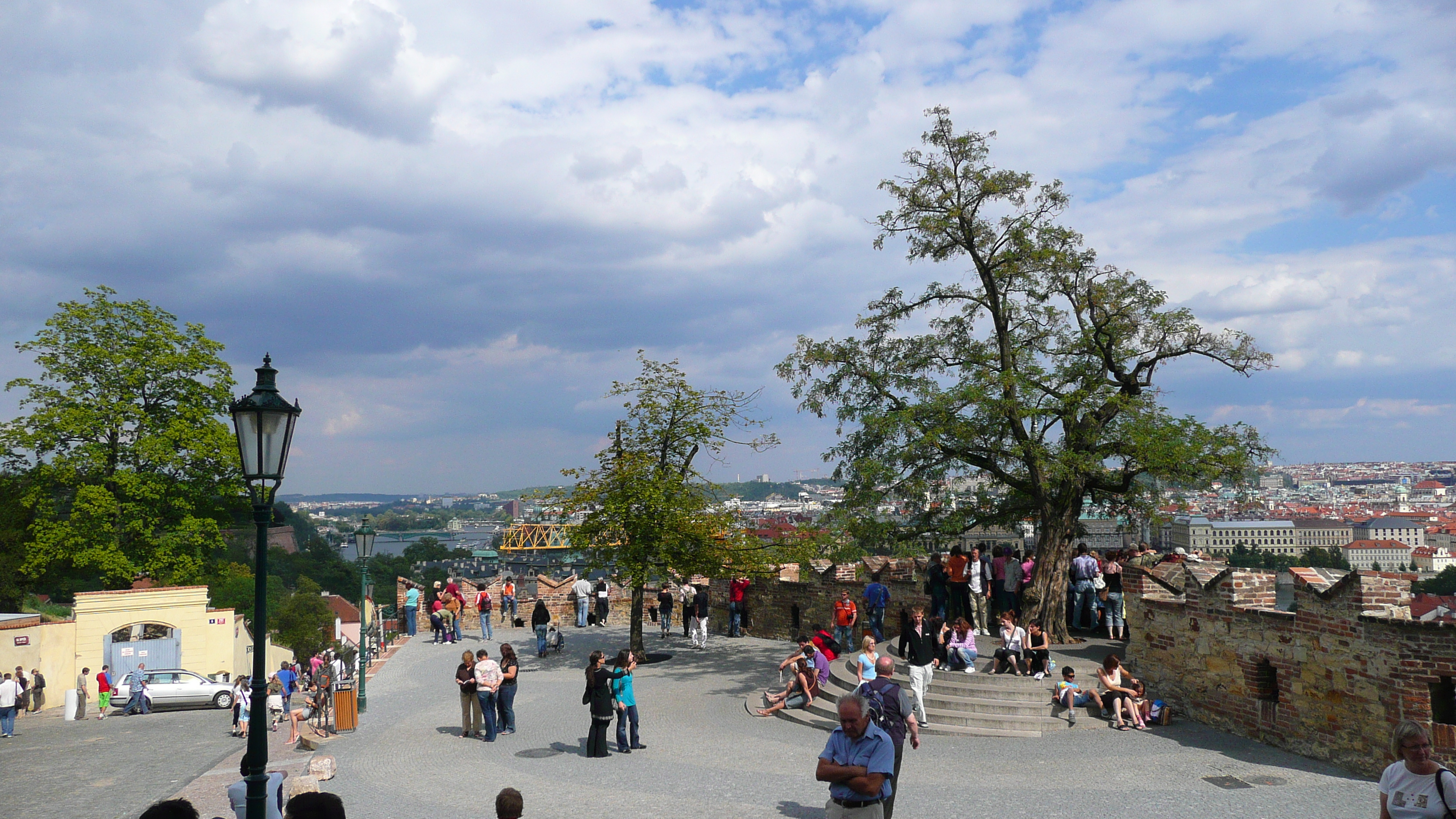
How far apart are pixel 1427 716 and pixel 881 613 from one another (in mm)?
10436

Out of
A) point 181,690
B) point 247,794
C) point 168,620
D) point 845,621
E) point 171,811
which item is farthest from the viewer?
point 168,620

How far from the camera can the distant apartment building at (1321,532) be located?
11262 cm

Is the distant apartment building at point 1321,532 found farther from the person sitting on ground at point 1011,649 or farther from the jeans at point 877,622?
the person sitting on ground at point 1011,649

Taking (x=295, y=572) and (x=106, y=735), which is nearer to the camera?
(x=106, y=735)

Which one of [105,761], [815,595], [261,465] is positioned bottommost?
[105,761]

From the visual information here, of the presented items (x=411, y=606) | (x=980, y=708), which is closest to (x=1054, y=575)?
(x=980, y=708)

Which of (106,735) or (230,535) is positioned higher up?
(230,535)

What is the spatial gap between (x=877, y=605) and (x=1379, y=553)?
4149 inches

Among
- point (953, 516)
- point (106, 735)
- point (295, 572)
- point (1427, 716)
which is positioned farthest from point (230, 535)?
point (295, 572)

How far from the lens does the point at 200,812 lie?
10922 mm

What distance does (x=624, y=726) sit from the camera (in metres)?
13.1

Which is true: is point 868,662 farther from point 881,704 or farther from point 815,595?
point 815,595

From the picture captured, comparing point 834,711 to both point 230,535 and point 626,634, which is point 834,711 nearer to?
point 626,634

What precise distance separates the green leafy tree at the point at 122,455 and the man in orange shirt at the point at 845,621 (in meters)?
20.4
